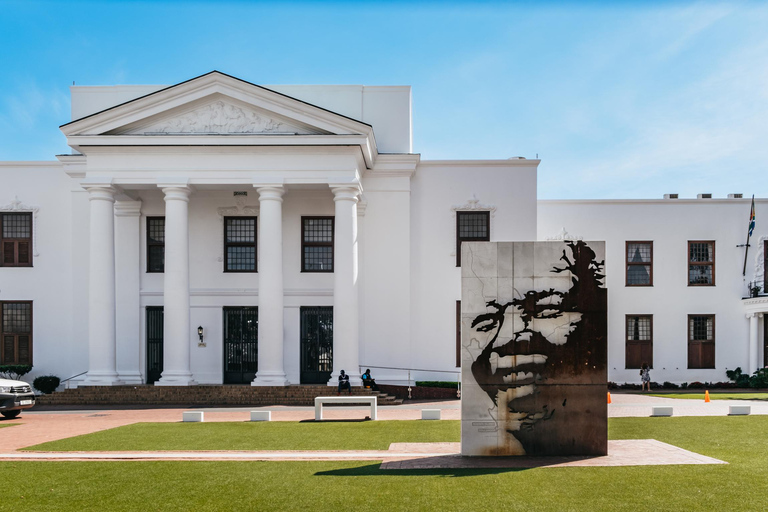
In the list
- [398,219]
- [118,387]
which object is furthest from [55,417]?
[398,219]

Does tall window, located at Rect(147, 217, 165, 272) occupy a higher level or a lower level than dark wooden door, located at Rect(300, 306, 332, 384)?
higher

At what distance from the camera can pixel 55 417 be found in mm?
22750

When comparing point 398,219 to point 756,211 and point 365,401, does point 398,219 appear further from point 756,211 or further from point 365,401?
point 756,211

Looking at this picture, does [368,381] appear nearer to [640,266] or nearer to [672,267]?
[640,266]

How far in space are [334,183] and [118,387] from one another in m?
12.0

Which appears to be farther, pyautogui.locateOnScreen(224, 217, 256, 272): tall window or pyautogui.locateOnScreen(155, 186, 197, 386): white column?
pyautogui.locateOnScreen(224, 217, 256, 272): tall window

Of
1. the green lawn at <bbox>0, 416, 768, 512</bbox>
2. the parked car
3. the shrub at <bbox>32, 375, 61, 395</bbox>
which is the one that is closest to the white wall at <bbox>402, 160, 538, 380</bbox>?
the parked car

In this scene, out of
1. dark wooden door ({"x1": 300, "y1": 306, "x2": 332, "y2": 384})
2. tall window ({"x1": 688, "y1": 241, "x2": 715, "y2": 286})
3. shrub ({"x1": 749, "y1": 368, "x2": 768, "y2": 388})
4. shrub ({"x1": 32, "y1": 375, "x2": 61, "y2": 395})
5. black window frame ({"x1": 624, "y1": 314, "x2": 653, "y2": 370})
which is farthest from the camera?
tall window ({"x1": 688, "y1": 241, "x2": 715, "y2": 286})

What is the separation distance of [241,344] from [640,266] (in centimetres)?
2043

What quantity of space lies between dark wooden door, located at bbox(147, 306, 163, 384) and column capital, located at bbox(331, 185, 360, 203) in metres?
9.83

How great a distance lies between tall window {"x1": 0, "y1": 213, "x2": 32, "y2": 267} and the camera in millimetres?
30875

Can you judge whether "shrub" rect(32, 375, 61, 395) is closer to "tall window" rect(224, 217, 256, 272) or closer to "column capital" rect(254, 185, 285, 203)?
"tall window" rect(224, 217, 256, 272)

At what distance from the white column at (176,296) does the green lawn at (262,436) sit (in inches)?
281

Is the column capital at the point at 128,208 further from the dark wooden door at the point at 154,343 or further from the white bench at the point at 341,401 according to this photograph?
the white bench at the point at 341,401
